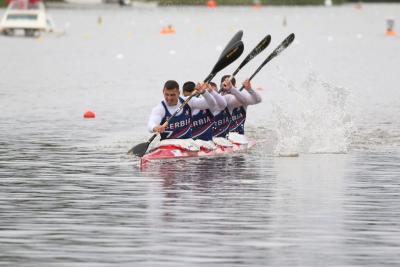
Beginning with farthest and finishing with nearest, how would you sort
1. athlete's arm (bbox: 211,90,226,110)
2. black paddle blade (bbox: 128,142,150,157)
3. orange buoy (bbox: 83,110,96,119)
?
1. orange buoy (bbox: 83,110,96,119)
2. athlete's arm (bbox: 211,90,226,110)
3. black paddle blade (bbox: 128,142,150,157)

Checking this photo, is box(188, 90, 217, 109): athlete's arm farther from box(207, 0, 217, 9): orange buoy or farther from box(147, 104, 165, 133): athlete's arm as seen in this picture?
box(207, 0, 217, 9): orange buoy

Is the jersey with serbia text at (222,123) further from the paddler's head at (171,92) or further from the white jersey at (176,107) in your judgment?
the paddler's head at (171,92)

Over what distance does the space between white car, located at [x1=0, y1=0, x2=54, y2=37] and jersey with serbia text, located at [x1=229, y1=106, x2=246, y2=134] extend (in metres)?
44.5

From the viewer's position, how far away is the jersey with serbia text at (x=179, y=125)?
70.2ft

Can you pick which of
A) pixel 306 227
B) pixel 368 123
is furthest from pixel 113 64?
pixel 306 227

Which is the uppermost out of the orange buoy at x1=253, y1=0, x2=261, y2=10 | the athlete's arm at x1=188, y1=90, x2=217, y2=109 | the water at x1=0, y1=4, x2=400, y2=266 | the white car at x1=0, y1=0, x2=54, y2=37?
the orange buoy at x1=253, y1=0, x2=261, y2=10

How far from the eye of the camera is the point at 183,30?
92.9m

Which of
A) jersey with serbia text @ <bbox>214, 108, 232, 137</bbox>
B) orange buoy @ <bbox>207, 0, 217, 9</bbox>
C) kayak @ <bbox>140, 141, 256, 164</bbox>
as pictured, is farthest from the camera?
orange buoy @ <bbox>207, 0, 217, 9</bbox>

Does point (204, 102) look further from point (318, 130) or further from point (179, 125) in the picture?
point (318, 130)

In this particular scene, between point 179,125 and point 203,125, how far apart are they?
831 mm

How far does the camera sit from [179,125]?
70.7 ft

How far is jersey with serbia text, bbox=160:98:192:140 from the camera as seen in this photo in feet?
70.2

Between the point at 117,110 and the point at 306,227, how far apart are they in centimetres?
1789

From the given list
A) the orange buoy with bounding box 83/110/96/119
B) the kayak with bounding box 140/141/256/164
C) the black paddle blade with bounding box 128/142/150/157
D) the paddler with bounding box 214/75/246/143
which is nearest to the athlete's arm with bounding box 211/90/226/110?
the paddler with bounding box 214/75/246/143
